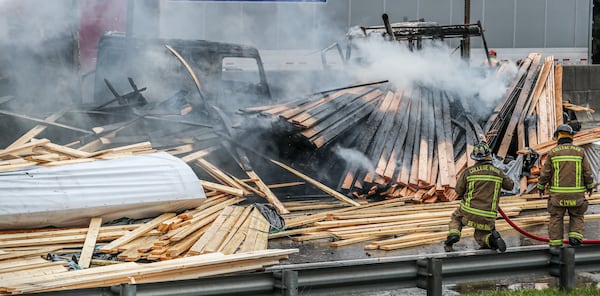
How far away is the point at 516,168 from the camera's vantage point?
13.5 meters

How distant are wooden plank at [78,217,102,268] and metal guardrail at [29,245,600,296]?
2.80m

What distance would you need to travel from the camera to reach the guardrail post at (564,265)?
23.3 ft

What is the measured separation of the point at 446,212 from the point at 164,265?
5.10 meters

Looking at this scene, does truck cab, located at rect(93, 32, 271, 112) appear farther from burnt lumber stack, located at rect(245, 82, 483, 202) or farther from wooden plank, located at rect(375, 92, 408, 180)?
wooden plank, located at rect(375, 92, 408, 180)

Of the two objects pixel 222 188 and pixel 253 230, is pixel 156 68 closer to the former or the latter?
pixel 222 188

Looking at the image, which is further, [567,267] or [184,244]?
[184,244]

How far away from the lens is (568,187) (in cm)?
926

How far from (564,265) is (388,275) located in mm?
1561

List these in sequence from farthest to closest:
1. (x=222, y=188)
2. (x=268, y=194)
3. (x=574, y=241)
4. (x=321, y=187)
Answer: (x=321, y=187) → (x=268, y=194) → (x=222, y=188) → (x=574, y=241)

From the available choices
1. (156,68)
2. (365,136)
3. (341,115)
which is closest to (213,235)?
(341,115)

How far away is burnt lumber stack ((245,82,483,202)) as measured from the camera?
42.7 ft

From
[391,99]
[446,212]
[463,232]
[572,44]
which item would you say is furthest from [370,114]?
[572,44]

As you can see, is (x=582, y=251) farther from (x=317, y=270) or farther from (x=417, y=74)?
(x=417, y=74)

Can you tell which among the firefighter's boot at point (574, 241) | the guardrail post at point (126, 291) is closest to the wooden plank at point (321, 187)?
the firefighter's boot at point (574, 241)
